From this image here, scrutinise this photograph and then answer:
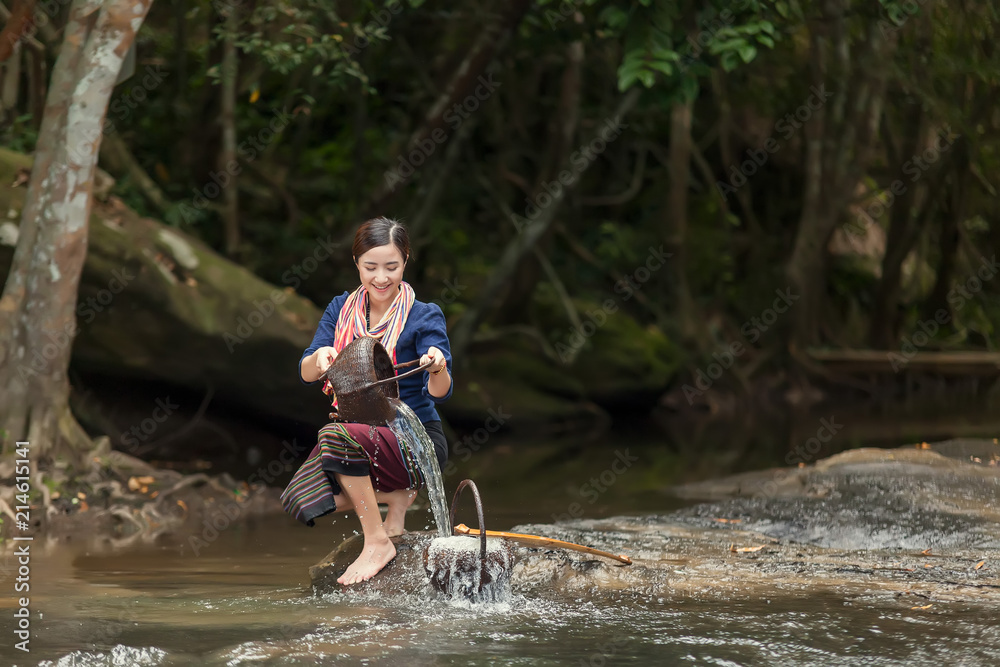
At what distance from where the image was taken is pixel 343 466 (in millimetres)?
4578

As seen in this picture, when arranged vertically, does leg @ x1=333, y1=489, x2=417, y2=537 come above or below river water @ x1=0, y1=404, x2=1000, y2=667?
above

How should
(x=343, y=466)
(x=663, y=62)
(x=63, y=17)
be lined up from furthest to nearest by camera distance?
1. (x=63, y=17)
2. (x=663, y=62)
3. (x=343, y=466)

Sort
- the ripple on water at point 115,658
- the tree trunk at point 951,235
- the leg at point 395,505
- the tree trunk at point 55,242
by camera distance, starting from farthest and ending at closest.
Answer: the tree trunk at point 951,235 < the tree trunk at point 55,242 < the leg at point 395,505 < the ripple on water at point 115,658

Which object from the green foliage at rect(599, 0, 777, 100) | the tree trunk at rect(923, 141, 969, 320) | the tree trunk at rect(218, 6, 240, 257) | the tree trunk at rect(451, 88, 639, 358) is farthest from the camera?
the tree trunk at rect(923, 141, 969, 320)

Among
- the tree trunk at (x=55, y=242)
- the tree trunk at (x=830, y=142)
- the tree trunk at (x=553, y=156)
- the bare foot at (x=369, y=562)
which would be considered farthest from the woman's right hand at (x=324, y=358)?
the tree trunk at (x=830, y=142)

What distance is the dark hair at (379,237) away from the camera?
15.1 ft

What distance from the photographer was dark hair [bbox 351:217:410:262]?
4617 millimetres

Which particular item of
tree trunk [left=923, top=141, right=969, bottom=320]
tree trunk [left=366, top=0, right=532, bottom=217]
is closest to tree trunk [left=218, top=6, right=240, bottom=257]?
tree trunk [left=366, top=0, right=532, bottom=217]

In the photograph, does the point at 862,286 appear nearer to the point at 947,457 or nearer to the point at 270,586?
the point at 947,457

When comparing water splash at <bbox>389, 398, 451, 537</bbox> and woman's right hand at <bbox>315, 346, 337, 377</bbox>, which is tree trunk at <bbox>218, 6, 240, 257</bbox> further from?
water splash at <bbox>389, 398, 451, 537</bbox>

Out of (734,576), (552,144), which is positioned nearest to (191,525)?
(734,576)

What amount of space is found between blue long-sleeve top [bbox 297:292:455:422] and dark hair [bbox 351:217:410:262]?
0.24 metres

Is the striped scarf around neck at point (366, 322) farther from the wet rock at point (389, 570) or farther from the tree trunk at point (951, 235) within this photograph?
the tree trunk at point (951, 235)

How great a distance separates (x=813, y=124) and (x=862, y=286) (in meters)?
5.80
